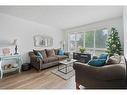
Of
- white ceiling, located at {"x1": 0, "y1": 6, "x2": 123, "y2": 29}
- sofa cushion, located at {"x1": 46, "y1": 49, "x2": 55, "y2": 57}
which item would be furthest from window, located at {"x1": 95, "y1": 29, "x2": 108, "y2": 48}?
sofa cushion, located at {"x1": 46, "y1": 49, "x2": 55, "y2": 57}

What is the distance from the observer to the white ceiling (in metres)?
2.59

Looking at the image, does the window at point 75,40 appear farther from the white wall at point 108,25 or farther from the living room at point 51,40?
the white wall at point 108,25

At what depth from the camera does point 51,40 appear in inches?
145

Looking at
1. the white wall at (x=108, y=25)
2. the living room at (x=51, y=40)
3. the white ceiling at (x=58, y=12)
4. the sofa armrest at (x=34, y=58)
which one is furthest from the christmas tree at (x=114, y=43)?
the sofa armrest at (x=34, y=58)

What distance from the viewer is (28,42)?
120 inches

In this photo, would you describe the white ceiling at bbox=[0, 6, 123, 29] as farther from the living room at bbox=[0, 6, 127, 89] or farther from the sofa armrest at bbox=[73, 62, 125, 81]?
the sofa armrest at bbox=[73, 62, 125, 81]

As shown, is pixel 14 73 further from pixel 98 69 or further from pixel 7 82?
pixel 98 69

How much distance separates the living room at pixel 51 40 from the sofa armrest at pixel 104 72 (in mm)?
22

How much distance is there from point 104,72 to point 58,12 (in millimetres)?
1997

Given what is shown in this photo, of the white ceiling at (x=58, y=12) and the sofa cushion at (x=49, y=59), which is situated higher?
the white ceiling at (x=58, y=12)

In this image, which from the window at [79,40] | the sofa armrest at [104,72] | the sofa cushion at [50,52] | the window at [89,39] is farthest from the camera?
the window at [79,40]

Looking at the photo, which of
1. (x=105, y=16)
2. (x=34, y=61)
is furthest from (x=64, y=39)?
(x=105, y=16)

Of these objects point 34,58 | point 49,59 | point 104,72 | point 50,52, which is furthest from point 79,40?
point 104,72

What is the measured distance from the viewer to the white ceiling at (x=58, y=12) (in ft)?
8.50
